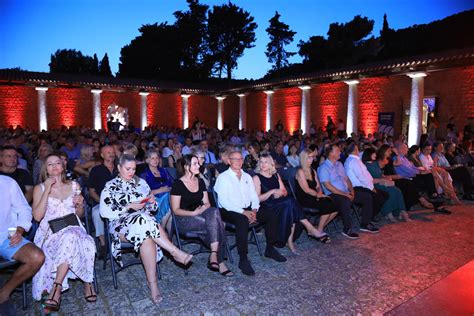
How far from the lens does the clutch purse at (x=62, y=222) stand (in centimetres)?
350

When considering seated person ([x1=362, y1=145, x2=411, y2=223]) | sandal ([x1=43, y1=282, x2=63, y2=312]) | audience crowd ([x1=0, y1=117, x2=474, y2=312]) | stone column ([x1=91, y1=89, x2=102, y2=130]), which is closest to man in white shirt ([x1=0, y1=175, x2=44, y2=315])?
audience crowd ([x1=0, y1=117, x2=474, y2=312])

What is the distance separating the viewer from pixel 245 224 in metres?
4.31

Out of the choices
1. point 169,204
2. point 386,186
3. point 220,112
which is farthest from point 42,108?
point 386,186

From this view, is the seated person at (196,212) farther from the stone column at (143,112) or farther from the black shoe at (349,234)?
the stone column at (143,112)

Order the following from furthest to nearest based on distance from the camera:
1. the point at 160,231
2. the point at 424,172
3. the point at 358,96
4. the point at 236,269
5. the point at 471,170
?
the point at 358,96 → the point at 471,170 → the point at 424,172 → the point at 236,269 → the point at 160,231

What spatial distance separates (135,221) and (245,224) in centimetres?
133

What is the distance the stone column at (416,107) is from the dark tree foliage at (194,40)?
1106 inches

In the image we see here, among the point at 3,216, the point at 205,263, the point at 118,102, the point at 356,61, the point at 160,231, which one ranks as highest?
the point at 356,61

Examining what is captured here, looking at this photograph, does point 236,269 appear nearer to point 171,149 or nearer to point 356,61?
point 171,149

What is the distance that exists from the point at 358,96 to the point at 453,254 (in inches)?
554

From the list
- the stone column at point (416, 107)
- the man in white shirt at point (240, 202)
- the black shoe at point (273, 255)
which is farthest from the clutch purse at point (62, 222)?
the stone column at point (416, 107)

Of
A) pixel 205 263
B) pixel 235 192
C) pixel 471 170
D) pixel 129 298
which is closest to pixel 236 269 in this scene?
pixel 205 263

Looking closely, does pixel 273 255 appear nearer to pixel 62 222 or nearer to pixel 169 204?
pixel 169 204

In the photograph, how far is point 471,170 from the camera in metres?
8.78
